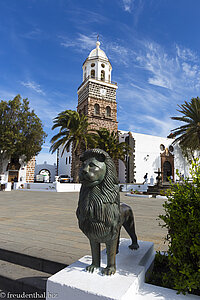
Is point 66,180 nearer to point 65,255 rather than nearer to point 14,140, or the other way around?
point 14,140

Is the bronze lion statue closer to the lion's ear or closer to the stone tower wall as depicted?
the lion's ear

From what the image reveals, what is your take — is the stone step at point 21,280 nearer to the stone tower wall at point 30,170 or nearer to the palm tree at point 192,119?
the palm tree at point 192,119

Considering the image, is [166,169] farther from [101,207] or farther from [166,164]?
[101,207]

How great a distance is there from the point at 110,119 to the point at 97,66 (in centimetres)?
738

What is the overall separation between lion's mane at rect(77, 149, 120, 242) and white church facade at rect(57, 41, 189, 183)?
71.7 ft

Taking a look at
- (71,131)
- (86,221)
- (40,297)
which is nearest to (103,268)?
(86,221)

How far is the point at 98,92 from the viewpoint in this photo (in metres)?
24.4

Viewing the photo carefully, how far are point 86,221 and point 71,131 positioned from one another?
52.0 feet

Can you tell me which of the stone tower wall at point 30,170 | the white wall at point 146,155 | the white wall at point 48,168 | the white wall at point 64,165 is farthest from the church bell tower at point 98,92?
the white wall at point 48,168

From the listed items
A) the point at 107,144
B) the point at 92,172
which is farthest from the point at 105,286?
the point at 107,144

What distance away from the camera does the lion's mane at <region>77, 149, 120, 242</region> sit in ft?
4.74

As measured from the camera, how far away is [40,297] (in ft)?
6.19

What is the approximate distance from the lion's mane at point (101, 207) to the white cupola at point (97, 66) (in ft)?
81.9

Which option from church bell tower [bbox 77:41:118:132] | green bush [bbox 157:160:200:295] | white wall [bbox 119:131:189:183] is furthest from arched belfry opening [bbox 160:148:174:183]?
green bush [bbox 157:160:200:295]
